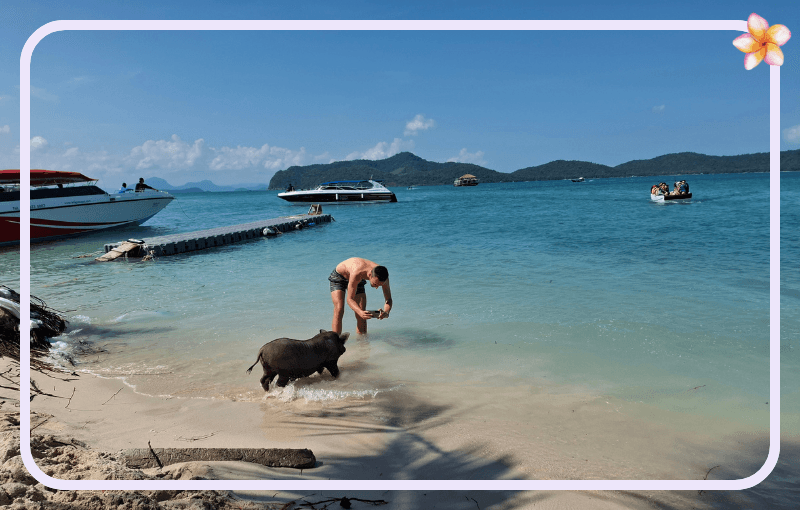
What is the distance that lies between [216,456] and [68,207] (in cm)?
2329

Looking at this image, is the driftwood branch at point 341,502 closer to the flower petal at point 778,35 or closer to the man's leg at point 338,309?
the flower petal at point 778,35

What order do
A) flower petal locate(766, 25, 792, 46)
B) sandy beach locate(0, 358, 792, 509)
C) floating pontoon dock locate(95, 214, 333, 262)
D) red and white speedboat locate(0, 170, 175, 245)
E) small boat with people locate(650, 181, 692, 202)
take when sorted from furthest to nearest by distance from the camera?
1. small boat with people locate(650, 181, 692, 202)
2. red and white speedboat locate(0, 170, 175, 245)
3. floating pontoon dock locate(95, 214, 333, 262)
4. sandy beach locate(0, 358, 792, 509)
5. flower petal locate(766, 25, 792, 46)

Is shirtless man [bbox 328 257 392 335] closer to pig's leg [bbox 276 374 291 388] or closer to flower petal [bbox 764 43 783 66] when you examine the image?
pig's leg [bbox 276 374 291 388]

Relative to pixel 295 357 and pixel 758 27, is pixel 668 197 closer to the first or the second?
pixel 295 357

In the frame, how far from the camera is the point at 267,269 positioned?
14.0 m

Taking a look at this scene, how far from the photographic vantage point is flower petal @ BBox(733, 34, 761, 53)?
2037mm

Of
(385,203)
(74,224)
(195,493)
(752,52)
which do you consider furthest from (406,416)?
(385,203)

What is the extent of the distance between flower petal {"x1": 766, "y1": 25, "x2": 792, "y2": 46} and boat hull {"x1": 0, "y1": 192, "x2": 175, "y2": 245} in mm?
21007

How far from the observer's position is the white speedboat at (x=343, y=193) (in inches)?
2042

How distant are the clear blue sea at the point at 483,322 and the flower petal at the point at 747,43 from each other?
1.59 meters

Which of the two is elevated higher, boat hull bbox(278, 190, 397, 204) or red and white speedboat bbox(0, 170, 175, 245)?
boat hull bbox(278, 190, 397, 204)

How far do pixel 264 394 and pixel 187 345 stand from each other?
8.47ft

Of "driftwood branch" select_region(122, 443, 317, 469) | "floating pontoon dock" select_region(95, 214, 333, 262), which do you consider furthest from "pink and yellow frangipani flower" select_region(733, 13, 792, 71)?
"floating pontoon dock" select_region(95, 214, 333, 262)

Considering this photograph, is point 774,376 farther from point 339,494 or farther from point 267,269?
point 267,269
